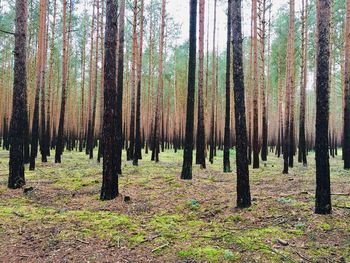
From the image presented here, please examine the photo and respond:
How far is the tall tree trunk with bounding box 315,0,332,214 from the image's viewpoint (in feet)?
18.8

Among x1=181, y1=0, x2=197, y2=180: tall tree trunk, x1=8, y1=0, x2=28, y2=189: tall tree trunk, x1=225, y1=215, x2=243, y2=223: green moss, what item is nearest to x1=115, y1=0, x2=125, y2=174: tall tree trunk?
x1=181, y1=0, x2=197, y2=180: tall tree trunk

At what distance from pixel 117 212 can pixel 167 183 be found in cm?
313

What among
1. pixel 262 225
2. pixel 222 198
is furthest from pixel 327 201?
pixel 222 198

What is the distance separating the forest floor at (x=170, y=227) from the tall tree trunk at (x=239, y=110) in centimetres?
52

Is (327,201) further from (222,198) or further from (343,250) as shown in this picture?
(222,198)

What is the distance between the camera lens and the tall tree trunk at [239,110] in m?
6.45

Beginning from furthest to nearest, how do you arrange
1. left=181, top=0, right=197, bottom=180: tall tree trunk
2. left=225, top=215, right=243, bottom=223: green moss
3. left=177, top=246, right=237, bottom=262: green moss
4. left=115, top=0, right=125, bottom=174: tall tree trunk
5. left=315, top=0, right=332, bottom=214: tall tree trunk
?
left=115, top=0, right=125, bottom=174: tall tree trunk
left=181, top=0, right=197, bottom=180: tall tree trunk
left=225, top=215, right=243, bottom=223: green moss
left=315, top=0, right=332, bottom=214: tall tree trunk
left=177, top=246, right=237, bottom=262: green moss

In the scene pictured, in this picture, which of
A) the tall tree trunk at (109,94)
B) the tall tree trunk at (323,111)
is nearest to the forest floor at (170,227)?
the tall tree trunk at (323,111)

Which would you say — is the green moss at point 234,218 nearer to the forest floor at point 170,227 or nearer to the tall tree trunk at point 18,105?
the forest floor at point 170,227

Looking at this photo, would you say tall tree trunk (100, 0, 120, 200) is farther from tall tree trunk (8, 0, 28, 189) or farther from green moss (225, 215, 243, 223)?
green moss (225, 215, 243, 223)

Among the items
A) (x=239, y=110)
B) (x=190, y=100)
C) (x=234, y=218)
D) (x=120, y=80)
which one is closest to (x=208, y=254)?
(x=234, y=218)

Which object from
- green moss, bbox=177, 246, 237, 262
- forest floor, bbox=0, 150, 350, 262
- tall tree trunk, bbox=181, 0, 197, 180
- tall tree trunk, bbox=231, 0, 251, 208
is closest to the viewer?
green moss, bbox=177, 246, 237, 262

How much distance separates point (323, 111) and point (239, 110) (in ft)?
5.09

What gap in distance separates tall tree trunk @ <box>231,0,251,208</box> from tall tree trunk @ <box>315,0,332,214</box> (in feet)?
4.47
